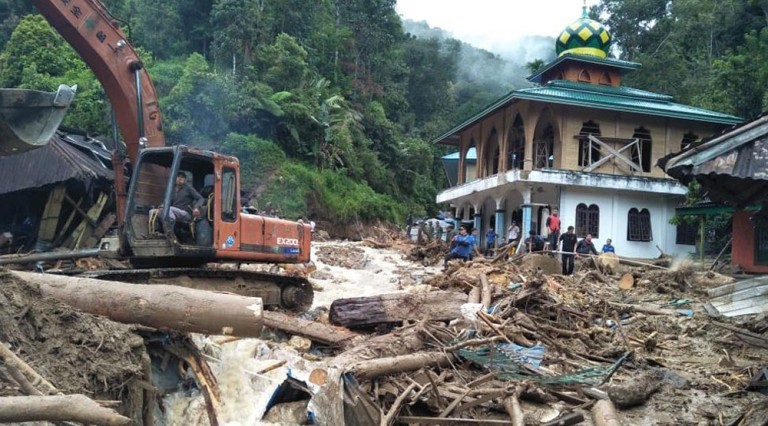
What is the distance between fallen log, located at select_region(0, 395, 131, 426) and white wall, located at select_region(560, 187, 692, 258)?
850 inches

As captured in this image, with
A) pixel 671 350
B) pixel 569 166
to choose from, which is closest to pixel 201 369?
pixel 671 350

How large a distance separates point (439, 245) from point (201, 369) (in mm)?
17469

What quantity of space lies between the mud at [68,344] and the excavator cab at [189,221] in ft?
12.8

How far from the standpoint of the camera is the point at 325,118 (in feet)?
119

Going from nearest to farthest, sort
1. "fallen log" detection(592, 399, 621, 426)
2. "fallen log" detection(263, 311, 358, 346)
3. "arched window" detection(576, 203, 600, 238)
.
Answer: "fallen log" detection(592, 399, 621, 426) → "fallen log" detection(263, 311, 358, 346) → "arched window" detection(576, 203, 600, 238)

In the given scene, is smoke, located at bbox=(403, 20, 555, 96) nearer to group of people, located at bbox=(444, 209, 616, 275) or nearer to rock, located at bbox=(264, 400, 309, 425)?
group of people, located at bbox=(444, 209, 616, 275)

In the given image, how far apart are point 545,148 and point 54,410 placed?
24.2 metres

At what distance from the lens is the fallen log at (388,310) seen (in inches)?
417

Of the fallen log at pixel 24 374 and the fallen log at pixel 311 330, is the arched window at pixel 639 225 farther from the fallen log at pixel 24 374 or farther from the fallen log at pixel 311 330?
the fallen log at pixel 24 374

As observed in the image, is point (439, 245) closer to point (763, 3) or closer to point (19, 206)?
point (19, 206)

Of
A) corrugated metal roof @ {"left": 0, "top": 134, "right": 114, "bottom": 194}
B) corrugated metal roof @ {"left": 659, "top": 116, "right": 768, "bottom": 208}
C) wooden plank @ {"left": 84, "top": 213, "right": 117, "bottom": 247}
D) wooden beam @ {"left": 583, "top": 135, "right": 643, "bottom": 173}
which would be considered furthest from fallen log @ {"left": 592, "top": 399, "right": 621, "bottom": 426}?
wooden beam @ {"left": 583, "top": 135, "right": 643, "bottom": 173}

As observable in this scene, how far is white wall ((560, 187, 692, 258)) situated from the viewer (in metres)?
24.3

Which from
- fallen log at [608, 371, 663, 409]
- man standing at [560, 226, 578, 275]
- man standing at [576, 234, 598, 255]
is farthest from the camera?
man standing at [576, 234, 598, 255]

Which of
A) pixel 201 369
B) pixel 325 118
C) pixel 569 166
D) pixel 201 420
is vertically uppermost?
pixel 325 118
